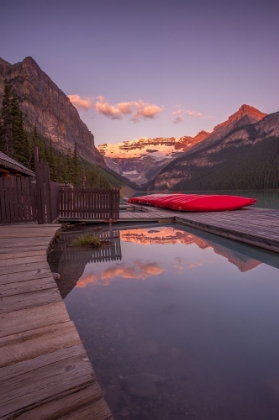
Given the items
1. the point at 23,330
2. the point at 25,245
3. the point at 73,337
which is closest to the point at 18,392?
the point at 73,337

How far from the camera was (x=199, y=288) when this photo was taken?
4.75 metres

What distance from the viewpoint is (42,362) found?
5.59 feet

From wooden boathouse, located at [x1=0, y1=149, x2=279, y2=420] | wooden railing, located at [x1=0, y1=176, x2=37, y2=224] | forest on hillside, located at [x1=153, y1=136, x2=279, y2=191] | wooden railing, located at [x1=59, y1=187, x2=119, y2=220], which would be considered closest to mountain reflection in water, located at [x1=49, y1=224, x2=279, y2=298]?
wooden boathouse, located at [x1=0, y1=149, x2=279, y2=420]

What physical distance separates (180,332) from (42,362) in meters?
2.00

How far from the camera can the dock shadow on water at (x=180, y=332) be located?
7.04 ft

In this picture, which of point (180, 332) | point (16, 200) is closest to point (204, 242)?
point (180, 332)

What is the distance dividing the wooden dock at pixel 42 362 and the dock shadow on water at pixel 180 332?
0.73 m

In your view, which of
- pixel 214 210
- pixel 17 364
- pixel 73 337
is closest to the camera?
pixel 17 364

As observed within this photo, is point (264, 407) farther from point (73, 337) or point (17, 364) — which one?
point (17, 364)

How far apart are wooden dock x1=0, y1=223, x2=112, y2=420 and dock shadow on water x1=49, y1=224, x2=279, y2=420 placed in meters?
0.73

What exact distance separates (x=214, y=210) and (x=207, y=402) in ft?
48.4

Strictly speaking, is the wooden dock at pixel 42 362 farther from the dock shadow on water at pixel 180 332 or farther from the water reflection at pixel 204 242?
the water reflection at pixel 204 242

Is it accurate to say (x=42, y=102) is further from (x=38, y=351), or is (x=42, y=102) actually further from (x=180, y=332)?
(x=38, y=351)

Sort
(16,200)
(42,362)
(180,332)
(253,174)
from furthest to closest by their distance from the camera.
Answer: (253,174)
(16,200)
(180,332)
(42,362)
